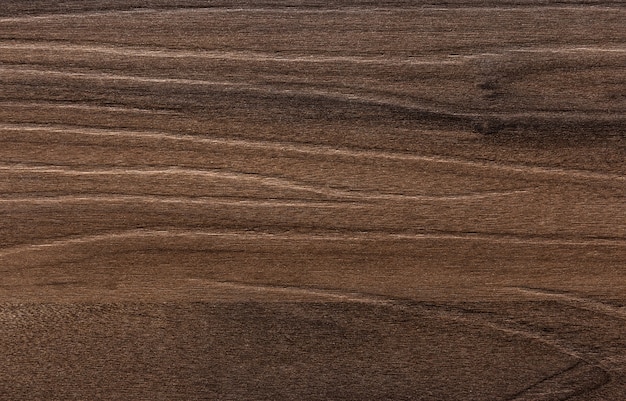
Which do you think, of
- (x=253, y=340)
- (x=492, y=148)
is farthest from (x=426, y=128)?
(x=253, y=340)

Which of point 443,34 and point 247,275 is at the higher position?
point 443,34

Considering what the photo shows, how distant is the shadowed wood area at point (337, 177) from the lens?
1.14ft

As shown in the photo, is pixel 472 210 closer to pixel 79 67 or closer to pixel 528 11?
pixel 528 11

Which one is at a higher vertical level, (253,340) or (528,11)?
(528,11)

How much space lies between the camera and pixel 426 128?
0.35 meters

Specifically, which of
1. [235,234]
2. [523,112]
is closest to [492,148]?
[523,112]

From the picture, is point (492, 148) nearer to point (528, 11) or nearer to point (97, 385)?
point (528, 11)

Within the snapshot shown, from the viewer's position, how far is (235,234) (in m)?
0.36

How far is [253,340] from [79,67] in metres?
0.16

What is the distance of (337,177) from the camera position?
1.16ft

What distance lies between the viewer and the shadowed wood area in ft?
1.14

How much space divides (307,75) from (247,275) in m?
0.10

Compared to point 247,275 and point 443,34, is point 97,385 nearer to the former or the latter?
point 247,275

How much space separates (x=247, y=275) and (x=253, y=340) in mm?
35
